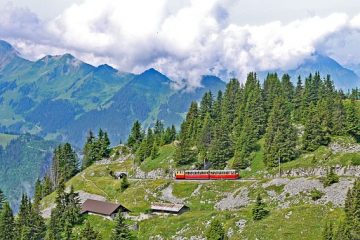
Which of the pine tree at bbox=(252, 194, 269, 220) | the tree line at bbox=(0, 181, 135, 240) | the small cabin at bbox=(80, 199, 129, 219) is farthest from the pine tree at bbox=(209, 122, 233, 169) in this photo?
the pine tree at bbox=(252, 194, 269, 220)

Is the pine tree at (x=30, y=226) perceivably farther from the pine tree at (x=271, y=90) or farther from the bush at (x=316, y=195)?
the pine tree at (x=271, y=90)

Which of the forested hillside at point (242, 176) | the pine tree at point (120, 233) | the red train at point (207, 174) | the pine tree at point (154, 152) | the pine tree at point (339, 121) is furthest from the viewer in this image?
the pine tree at point (154, 152)

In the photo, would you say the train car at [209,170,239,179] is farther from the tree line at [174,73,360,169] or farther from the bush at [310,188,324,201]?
the bush at [310,188,324,201]

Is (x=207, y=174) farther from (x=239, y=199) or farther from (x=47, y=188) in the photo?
(x=47, y=188)

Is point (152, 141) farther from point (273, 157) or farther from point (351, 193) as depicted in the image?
point (351, 193)

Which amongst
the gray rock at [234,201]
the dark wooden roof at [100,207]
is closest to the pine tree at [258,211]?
the gray rock at [234,201]

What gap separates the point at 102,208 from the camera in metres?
131

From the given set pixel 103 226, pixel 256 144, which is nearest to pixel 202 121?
pixel 256 144

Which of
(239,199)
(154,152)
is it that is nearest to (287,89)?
(154,152)

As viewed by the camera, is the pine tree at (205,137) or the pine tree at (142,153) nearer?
the pine tree at (205,137)

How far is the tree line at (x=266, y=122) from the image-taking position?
473 ft

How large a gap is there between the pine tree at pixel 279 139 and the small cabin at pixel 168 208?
32.7m

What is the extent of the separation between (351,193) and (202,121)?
97.9 metres

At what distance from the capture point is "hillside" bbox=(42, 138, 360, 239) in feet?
323
